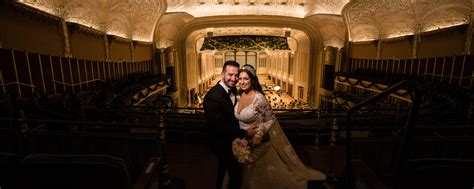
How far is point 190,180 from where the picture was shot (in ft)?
10.3

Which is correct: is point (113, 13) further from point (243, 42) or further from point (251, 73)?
point (251, 73)

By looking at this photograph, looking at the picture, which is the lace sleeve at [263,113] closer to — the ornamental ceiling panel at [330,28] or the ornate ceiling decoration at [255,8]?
the ornate ceiling decoration at [255,8]

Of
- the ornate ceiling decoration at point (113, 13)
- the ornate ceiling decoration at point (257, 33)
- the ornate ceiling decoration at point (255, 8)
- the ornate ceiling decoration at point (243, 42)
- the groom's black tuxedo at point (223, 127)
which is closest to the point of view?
the groom's black tuxedo at point (223, 127)

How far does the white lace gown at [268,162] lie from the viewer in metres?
2.31

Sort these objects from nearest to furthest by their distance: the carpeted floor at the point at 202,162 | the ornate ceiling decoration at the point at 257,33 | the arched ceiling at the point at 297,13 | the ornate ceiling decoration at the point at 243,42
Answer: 1. the carpeted floor at the point at 202,162
2. the arched ceiling at the point at 297,13
3. the ornate ceiling decoration at the point at 257,33
4. the ornate ceiling decoration at the point at 243,42

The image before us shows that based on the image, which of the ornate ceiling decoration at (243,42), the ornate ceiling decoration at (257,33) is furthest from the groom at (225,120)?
the ornate ceiling decoration at (243,42)

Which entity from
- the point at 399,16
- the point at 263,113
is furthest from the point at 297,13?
the point at 263,113

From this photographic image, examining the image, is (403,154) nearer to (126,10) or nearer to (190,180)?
(190,180)

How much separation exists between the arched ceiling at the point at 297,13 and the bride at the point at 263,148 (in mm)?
7363

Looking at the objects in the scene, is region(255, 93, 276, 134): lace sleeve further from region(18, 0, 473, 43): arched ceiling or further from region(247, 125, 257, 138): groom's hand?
region(18, 0, 473, 43): arched ceiling

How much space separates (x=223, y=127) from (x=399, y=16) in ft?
43.2

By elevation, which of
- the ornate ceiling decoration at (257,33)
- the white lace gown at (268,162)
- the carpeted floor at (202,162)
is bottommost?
the carpeted floor at (202,162)

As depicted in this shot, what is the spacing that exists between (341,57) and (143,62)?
13.6 m

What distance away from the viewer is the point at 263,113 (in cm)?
236
